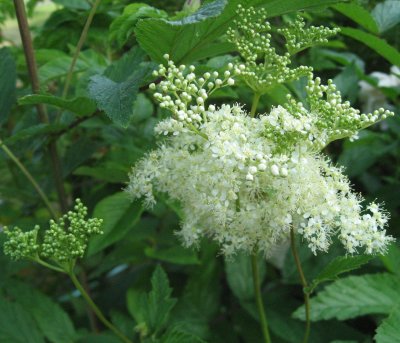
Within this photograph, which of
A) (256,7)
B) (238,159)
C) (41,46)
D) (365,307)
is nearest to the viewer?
(238,159)

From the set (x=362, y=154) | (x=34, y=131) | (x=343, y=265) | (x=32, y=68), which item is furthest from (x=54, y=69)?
(x=362, y=154)

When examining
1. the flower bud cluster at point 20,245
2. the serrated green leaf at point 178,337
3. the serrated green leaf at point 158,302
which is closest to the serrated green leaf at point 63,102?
the flower bud cluster at point 20,245

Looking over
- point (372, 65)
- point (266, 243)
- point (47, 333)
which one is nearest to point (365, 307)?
point (266, 243)

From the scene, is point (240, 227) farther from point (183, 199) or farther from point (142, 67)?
point (142, 67)

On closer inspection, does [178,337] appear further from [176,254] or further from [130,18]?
[130,18]

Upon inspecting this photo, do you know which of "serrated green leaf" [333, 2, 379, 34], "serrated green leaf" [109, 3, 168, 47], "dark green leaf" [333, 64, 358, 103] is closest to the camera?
"serrated green leaf" [109, 3, 168, 47]

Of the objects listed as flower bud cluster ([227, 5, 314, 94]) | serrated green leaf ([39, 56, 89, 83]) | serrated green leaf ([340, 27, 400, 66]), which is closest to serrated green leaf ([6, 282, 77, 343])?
serrated green leaf ([39, 56, 89, 83])

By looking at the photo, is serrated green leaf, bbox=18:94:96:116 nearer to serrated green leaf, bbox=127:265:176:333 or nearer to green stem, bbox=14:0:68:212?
green stem, bbox=14:0:68:212
